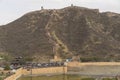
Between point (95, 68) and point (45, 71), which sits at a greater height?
point (45, 71)

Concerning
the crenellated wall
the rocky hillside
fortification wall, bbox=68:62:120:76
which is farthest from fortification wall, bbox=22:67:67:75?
the rocky hillside

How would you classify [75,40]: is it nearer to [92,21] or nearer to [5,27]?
[92,21]

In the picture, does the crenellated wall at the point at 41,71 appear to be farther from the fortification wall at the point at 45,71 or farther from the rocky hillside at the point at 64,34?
the rocky hillside at the point at 64,34

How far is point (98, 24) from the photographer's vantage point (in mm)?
135500

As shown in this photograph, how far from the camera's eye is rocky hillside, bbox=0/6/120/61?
117125 mm

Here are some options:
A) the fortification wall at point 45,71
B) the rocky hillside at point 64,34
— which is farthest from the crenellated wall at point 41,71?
the rocky hillside at point 64,34

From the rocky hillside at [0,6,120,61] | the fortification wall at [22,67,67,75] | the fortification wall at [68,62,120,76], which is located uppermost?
the rocky hillside at [0,6,120,61]

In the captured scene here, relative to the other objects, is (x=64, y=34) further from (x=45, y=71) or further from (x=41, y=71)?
(x=41, y=71)

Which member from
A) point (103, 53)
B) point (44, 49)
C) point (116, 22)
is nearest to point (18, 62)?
point (44, 49)

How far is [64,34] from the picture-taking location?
130 m

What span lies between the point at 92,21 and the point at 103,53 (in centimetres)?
1695

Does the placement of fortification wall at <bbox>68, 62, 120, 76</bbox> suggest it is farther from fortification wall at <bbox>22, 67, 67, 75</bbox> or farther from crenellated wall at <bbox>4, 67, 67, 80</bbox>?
crenellated wall at <bbox>4, 67, 67, 80</bbox>

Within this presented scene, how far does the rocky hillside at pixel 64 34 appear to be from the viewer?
117m

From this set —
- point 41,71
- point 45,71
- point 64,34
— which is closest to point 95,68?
point 45,71
